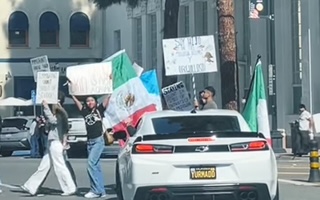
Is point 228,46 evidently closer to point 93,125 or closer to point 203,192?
point 93,125

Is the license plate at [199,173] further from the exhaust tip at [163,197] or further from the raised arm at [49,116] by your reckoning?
the raised arm at [49,116]

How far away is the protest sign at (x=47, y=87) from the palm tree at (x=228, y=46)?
546 cm

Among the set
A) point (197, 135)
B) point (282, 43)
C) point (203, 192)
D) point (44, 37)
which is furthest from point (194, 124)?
point (44, 37)

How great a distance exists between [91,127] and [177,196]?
4131mm

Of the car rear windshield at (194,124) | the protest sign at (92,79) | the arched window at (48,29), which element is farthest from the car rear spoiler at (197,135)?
the arched window at (48,29)

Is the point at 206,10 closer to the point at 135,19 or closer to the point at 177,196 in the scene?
the point at 135,19

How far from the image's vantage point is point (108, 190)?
18.3 meters

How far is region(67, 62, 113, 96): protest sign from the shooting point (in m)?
17.3

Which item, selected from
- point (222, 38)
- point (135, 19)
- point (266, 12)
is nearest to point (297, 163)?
point (222, 38)

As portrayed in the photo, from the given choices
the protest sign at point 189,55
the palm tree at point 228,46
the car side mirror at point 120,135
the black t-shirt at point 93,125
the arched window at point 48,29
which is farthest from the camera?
the arched window at point 48,29

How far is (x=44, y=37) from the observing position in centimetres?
5659

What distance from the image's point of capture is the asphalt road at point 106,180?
1719cm

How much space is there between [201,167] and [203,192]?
0.34m

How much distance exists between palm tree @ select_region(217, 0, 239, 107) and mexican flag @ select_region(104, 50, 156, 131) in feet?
14.2
